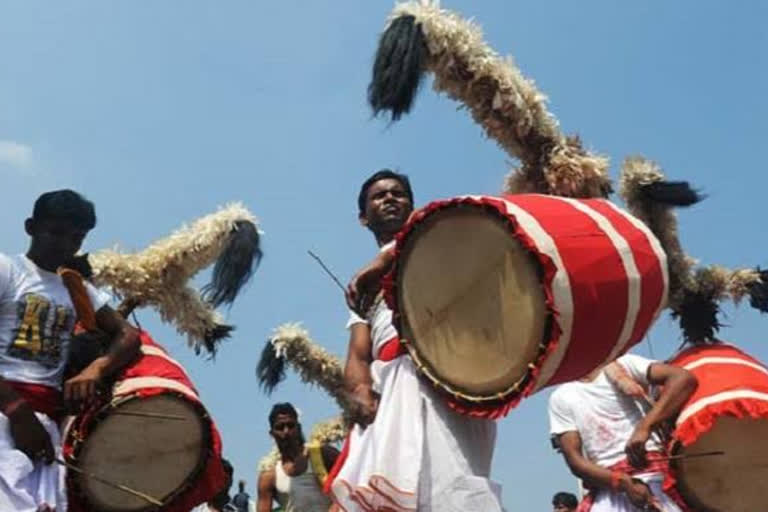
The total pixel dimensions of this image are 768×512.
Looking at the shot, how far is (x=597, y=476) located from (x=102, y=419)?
7.45ft

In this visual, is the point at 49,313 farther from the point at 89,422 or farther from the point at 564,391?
the point at 564,391

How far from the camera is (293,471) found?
6.96m

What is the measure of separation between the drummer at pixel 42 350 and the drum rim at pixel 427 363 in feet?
4.30

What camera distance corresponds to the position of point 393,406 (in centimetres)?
312

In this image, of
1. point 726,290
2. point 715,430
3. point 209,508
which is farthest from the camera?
point 209,508

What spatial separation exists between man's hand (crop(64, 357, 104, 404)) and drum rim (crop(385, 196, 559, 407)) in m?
1.28

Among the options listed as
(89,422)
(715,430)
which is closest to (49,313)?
(89,422)

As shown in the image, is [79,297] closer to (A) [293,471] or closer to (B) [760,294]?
(A) [293,471]

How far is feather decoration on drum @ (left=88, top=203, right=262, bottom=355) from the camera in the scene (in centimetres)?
579

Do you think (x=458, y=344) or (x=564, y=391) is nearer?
(x=458, y=344)

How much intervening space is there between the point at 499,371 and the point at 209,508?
5302 millimetres

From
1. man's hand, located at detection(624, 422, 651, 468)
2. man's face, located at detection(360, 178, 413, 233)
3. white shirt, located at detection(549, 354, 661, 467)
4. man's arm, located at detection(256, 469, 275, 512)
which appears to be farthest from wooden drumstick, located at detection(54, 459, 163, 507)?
Result: man's arm, located at detection(256, 469, 275, 512)

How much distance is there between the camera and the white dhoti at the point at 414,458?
299cm

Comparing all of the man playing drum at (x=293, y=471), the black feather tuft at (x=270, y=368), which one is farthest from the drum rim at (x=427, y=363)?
the black feather tuft at (x=270, y=368)
